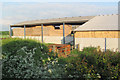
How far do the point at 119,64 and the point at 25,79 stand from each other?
12.4 feet

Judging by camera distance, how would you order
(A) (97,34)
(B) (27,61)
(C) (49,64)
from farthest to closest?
(A) (97,34) < (B) (27,61) < (C) (49,64)

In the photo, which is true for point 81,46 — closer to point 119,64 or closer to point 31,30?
point 119,64

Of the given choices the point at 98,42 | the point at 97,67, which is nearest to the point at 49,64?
the point at 97,67

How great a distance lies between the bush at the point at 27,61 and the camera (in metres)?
5.06

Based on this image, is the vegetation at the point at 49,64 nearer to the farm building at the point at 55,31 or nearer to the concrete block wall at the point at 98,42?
the concrete block wall at the point at 98,42

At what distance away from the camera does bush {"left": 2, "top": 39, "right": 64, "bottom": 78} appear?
16.6 feet

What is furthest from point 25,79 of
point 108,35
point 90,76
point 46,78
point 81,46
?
point 108,35

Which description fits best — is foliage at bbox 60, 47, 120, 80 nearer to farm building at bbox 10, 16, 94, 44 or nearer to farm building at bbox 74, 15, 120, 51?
farm building at bbox 74, 15, 120, 51

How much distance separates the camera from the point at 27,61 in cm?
545

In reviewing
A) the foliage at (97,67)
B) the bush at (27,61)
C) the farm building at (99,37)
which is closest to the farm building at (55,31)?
the farm building at (99,37)

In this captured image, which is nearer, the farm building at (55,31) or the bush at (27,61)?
the bush at (27,61)

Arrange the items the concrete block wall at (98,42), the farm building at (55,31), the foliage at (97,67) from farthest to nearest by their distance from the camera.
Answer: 1. the farm building at (55,31)
2. the concrete block wall at (98,42)
3. the foliage at (97,67)

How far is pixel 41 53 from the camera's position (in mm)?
5711

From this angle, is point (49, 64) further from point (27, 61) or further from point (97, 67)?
point (97, 67)
